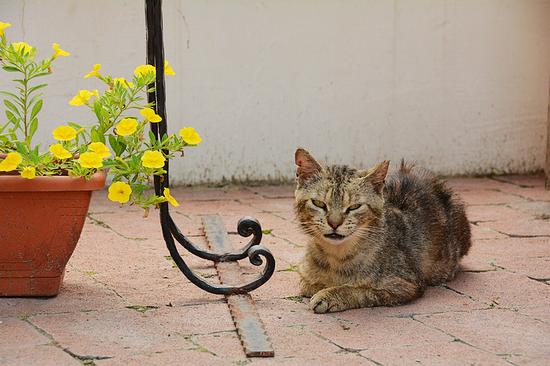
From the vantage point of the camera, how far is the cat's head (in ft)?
12.5

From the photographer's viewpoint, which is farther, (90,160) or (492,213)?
(492,213)

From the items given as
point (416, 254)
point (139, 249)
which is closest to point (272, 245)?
point (139, 249)

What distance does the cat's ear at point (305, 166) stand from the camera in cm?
390

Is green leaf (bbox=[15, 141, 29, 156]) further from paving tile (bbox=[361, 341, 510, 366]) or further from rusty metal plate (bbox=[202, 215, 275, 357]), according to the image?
paving tile (bbox=[361, 341, 510, 366])

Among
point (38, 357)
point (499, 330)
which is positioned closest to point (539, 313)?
point (499, 330)

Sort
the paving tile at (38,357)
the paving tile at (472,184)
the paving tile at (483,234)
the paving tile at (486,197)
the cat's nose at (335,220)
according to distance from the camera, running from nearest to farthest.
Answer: the paving tile at (38,357) < the cat's nose at (335,220) < the paving tile at (483,234) < the paving tile at (486,197) < the paving tile at (472,184)

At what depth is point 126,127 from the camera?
3.66 m

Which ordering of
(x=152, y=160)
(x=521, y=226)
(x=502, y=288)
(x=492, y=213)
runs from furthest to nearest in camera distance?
(x=492, y=213), (x=521, y=226), (x=502, y=288), (x=152, y=160)

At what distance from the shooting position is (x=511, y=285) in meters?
4.15

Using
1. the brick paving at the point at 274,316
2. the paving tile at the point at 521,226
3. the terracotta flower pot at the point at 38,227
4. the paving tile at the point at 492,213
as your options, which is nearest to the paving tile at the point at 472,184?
the paving tile at the point at 492,213

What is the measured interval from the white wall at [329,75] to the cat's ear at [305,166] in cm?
219

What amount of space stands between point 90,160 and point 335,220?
90cm

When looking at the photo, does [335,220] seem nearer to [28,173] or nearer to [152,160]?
[152,160]

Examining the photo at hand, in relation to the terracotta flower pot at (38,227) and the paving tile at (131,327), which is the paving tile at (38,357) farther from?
the terracotta flower pot at (38,227)
